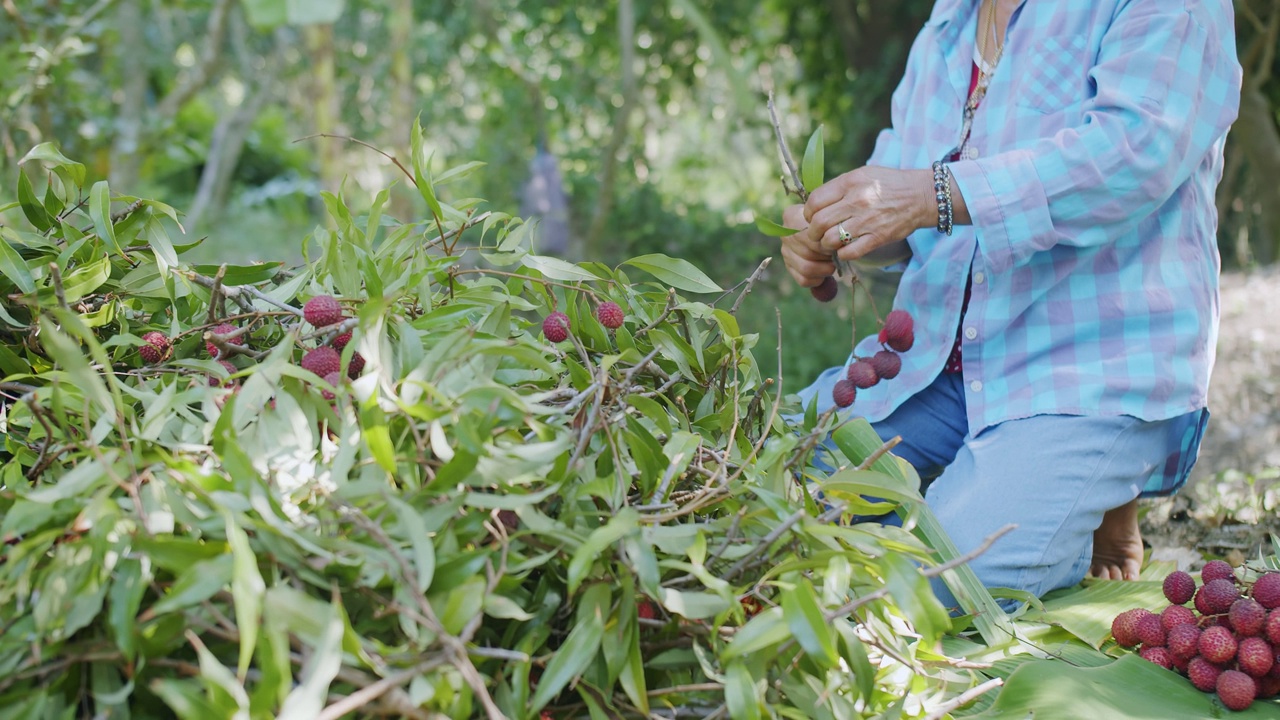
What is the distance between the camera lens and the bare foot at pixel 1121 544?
152cm

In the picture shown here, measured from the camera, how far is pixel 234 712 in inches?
23.5

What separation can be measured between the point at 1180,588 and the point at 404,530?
92 cm

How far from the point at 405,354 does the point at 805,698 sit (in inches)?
17.4

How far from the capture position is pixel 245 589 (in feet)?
1.99

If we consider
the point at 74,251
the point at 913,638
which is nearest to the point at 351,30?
the point at 74,251

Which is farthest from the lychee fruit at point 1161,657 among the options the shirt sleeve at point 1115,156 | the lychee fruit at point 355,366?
the lychee fruit at point 355,366

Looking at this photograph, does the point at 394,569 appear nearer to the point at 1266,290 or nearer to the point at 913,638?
the point at 913,638

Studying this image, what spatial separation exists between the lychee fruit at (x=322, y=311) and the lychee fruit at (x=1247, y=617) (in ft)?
3.20

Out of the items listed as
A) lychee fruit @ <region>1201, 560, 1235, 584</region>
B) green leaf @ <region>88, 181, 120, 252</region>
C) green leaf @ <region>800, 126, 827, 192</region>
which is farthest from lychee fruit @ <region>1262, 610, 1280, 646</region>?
green leaf @ <region>88, 181, 120, 252</region>

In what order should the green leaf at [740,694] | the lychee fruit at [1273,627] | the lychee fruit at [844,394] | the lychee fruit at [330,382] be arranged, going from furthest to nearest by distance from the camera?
1. the lychee fruit at [844,394]
2. the lychee fruit at [1273,627]
3. the lychee fruit at [330,382]
4. the green leaf at [740,694]

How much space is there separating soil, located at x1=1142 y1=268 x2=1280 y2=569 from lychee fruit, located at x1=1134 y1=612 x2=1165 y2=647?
35cm

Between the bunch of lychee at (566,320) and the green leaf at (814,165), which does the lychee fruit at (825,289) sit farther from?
the bunch of lychee at (566,320)

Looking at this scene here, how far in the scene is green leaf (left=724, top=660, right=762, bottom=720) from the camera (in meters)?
0.70

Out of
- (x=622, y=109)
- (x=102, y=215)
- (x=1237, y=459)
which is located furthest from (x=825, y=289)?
(x=622, y=109)
